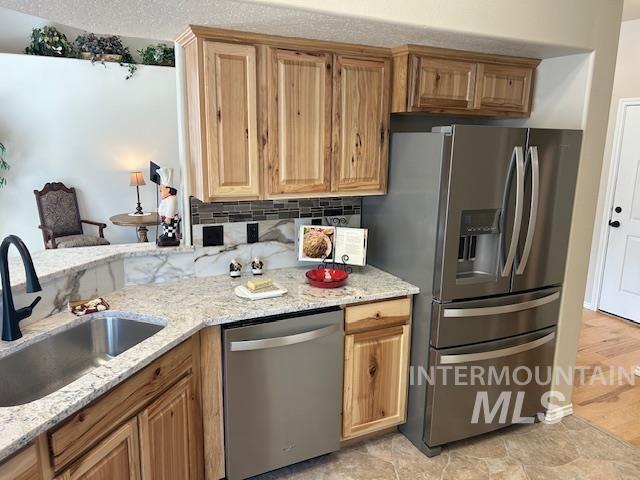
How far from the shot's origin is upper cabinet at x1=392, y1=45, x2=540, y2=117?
7.98 feet

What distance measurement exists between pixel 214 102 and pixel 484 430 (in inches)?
89.8

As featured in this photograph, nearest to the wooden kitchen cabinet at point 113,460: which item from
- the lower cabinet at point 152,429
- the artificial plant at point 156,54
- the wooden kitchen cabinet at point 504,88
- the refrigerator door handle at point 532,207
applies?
the lower cabinet at point 152,429

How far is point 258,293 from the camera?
2.25 meters

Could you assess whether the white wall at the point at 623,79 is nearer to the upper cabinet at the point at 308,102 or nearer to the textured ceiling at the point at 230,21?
the upper cabinet at the point at 308,102

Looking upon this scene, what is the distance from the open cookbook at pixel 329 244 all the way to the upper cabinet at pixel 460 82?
0.75 m

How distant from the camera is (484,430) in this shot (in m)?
2.62

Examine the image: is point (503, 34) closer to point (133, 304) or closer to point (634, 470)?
point (133, 304)

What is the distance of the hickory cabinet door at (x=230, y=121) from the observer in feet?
7.00

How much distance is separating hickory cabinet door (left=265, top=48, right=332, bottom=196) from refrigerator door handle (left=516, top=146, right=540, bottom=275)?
41.0 inches

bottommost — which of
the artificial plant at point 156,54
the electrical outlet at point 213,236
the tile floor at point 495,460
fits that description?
the tile floor at point 495,460

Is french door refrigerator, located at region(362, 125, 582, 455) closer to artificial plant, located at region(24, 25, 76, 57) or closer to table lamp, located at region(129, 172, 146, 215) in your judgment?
table lamp, located at region(129, 172, 146, 215)

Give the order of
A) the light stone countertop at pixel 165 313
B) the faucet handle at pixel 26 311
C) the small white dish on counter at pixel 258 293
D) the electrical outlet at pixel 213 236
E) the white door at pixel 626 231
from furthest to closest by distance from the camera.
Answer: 1. the white door at pixel 626 231
2. the electrical outlet at pixel 213 236
3. the small white dish on counter at pixel 258 293
4. the faucet handle at pixel 26 311
5. the light stone countertop at pixel 165 313

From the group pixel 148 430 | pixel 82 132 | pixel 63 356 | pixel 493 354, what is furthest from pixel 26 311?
pixel 82 132

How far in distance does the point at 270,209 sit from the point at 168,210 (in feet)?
1.88
